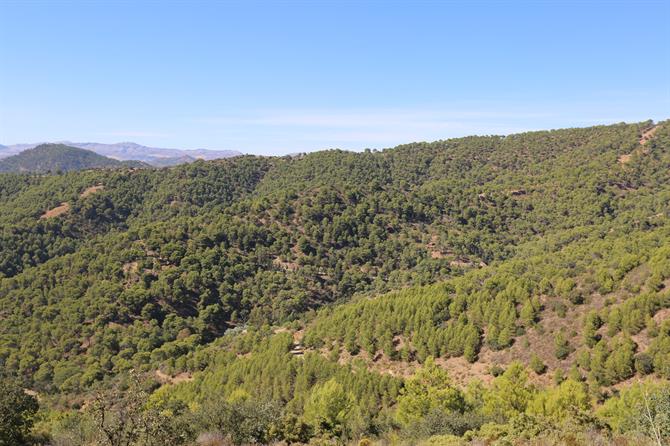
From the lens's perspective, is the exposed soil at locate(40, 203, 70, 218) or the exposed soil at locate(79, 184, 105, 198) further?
the exposed soil at locate(79, 184, 105, 198)

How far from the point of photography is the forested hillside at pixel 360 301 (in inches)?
1066

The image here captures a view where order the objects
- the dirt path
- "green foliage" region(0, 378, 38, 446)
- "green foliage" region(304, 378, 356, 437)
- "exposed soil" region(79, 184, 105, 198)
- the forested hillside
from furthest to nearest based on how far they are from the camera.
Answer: "exposed soil" region(79, 184, 105, 198), the dirt path, "green foliage" region(304, 378, 356, 437), the forested hillside, "green foliage" region(0, 378, 38, 446)

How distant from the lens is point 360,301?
61.1 metres

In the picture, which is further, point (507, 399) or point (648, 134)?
point (648, 134)

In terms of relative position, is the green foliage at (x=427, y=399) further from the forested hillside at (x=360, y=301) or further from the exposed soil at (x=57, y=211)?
the exposed soil at (x=57, y=211)

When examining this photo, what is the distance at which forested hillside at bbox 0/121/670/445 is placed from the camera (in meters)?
27.1

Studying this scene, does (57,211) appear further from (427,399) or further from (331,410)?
(427,399)

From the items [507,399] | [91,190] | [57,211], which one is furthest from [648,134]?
[57,211]

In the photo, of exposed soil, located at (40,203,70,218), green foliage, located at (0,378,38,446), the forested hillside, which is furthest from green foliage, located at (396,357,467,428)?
exposed soil, located at (40,203,70,218)

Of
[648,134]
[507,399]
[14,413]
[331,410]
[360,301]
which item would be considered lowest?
[360,301]

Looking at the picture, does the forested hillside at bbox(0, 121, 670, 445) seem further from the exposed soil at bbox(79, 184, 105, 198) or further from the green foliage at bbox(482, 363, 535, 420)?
the exposed soil at bbox(79, 184, 105, 198)

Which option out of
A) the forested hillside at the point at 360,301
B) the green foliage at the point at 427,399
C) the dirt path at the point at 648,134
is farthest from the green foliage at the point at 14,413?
the dirt path at the point at 648,134

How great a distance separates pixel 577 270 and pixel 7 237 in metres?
110

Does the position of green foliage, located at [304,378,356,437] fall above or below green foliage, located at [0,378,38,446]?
below
